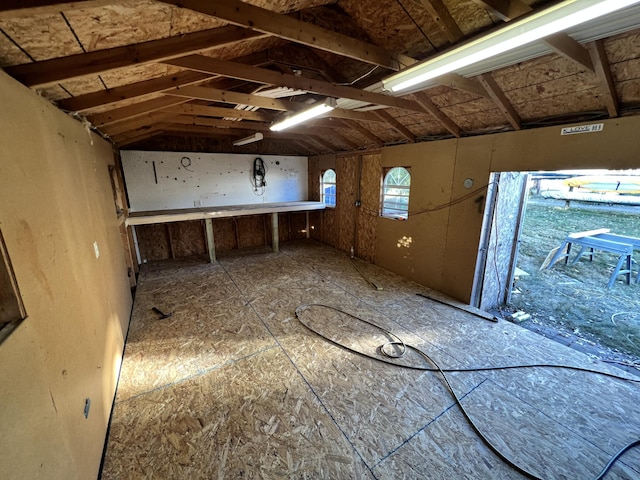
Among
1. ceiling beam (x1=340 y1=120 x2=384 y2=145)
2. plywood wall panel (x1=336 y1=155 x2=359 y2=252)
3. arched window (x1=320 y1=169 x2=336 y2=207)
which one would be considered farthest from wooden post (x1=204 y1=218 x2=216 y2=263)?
ceiling beam (x1=340 y1=120 x2=384 y2=145)

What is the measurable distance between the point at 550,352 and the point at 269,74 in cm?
419

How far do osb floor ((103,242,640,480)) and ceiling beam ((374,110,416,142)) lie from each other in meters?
2.86

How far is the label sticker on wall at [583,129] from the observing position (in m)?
2.45

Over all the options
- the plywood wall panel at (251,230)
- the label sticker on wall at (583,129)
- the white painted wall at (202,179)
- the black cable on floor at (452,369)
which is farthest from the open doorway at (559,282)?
the plywood wall panel at (251,230)

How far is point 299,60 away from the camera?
324 centimetres

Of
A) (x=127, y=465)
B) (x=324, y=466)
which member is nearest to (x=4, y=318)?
(x=127, y=465)

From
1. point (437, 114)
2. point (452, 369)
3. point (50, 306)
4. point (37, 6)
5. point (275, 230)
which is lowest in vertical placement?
point (452, 369)

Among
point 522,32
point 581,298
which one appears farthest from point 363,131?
point 581,298

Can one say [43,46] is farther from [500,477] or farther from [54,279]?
[500,477]

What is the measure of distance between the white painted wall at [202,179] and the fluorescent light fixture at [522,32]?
5.41 meters

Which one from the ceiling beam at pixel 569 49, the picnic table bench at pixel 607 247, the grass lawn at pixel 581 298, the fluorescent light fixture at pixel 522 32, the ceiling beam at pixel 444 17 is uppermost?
the ceiling beam at pixel 444 17

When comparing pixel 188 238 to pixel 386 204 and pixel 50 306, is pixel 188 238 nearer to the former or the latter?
pixel 386 204

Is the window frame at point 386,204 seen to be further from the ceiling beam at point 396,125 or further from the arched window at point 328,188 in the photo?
the arched window at point 328,188

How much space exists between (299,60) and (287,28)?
184 cm
